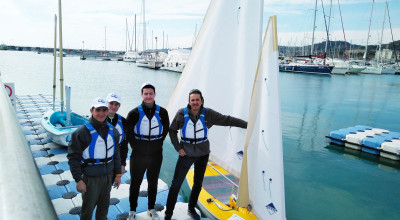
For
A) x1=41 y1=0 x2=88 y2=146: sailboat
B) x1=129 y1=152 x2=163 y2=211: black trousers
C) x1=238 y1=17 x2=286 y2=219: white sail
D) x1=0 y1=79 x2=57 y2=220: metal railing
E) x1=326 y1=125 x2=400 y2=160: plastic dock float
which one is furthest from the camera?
x1=326 y1=125 x2=400 y2=160: plastic dock float

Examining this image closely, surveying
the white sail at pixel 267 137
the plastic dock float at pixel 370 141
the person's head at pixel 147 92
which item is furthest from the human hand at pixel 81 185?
the plastic dock float at pixel 370 141

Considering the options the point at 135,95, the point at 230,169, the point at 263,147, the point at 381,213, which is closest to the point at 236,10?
the point at 263,147

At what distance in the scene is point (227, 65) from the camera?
13.5ft

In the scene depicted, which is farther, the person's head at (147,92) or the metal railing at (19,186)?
the person's head at (147,92)

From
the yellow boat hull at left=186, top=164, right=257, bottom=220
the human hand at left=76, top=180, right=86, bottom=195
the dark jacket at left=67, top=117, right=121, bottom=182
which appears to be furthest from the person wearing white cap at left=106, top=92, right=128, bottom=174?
the yellow boat hull at left=186, top=164, right=257, bottom=220

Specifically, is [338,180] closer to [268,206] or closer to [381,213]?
[381,213]

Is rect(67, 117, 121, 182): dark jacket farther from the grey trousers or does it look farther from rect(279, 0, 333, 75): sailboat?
rect(279, 0, 333, 75): sailboat

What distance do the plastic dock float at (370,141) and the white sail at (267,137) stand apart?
889cm

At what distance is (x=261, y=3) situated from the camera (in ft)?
11.8

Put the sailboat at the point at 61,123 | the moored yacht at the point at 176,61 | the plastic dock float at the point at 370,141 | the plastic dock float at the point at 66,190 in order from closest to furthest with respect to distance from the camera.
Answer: the plastic dock float at the point at 66,190 < the sailboat at the point at 61,123 < the plastic dock float at the point at 370,141 < the moored yacht at the point at 176,61

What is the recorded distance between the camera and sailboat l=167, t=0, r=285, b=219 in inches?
124

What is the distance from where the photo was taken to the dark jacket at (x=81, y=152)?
2631 millimetres

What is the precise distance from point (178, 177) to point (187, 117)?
831mm

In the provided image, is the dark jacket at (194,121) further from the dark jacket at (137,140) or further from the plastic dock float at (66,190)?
the plastic dock float at (66,190)
